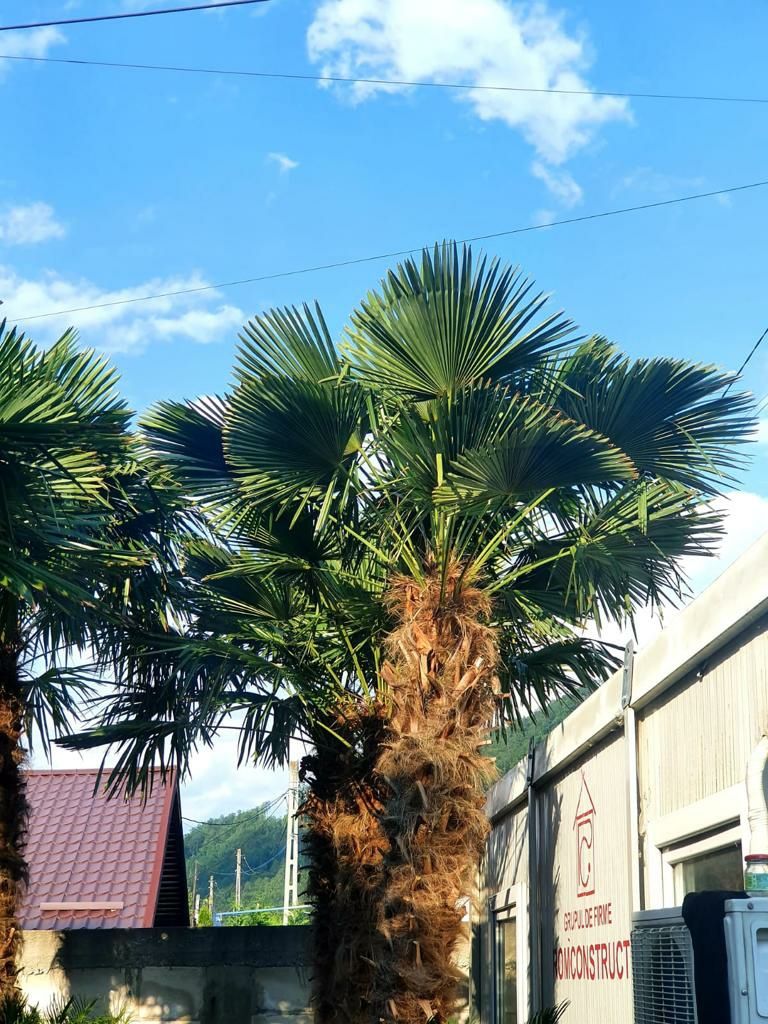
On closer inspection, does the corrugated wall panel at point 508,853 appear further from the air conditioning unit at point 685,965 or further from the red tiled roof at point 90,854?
the air conditioning unit at point 685,965

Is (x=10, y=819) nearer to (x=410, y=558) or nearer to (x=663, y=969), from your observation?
(x=410, y=558)

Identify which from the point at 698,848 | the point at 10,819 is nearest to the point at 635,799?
the point at 698,848

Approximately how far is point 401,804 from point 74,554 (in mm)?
2989

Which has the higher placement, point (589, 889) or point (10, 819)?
point (10, 819)

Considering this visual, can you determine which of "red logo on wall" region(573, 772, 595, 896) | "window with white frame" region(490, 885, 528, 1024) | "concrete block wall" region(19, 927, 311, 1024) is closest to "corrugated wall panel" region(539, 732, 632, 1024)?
"red logo on wall" region(573, 772, 595, 896)

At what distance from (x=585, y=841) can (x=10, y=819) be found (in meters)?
4.68

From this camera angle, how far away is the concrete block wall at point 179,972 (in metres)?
12.1

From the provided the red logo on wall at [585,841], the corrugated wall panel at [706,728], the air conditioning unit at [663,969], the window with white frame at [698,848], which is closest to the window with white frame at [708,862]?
the window with white frame at [698,848]

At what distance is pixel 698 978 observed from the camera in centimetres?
337

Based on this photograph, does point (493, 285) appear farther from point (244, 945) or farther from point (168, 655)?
point (244, 945)

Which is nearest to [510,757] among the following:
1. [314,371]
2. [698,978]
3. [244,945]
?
[244,945]

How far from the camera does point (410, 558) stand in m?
8.34

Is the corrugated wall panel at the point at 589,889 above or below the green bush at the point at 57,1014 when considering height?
above

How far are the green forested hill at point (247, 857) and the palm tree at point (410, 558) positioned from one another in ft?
256
